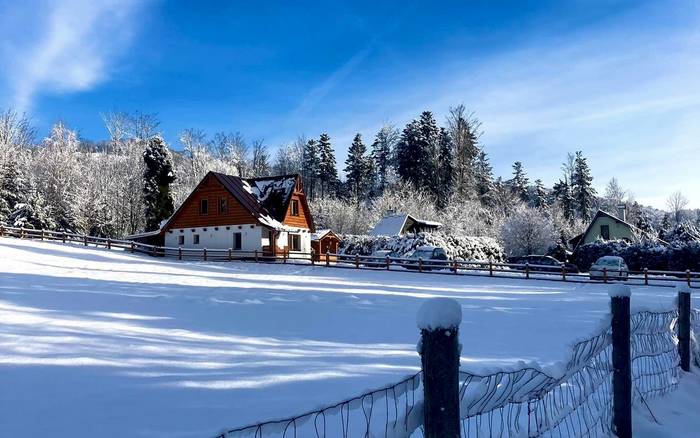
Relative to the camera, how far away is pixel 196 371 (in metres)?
7.33

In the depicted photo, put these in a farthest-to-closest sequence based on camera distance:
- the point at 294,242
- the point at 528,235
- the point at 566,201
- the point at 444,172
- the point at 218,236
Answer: the point at 566,201
the point at 444,172
the point at 528,235
the point at 294,242
the point at 218,236

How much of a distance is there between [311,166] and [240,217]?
43.2m

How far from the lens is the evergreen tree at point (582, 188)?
73562 millimetres

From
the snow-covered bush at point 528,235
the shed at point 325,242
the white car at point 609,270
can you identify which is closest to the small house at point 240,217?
the shed at point 325,242

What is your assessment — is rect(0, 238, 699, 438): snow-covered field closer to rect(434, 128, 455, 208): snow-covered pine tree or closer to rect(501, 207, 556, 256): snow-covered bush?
rect(501, 207, 556, 256): snow-covered bush

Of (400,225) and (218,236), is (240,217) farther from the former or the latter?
(400,225)

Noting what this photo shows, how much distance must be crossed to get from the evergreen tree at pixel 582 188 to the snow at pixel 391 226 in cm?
3978

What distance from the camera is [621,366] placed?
13.5 ft

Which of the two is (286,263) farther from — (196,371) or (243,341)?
(196,371)

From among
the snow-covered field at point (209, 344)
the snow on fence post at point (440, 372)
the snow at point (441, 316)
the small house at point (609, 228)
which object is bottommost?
the snow-covered field at point (209, 344)

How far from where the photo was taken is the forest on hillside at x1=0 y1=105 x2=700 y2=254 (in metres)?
46.8

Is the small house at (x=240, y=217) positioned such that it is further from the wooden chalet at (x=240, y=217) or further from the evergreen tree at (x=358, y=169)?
the evergreen tree at (x=358, y=169)

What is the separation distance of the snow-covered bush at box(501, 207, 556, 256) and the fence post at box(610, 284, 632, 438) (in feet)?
155

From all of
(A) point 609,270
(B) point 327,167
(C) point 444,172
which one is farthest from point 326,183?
(A) point 609,270
